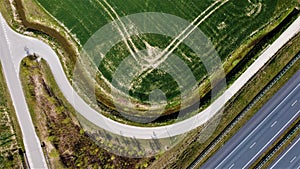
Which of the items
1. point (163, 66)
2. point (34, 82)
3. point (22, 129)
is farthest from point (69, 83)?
point (163, 66)

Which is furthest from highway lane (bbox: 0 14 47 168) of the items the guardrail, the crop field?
the guardrail

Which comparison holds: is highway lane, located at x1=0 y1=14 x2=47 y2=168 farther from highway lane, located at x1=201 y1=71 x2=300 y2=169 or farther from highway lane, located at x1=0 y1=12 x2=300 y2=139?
highway lane, located at x1=201 y1=71 x2=300 y2=169

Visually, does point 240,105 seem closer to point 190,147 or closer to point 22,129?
point 190,147

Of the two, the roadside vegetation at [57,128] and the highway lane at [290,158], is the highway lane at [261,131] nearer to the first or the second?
the highway lane at [290,158]

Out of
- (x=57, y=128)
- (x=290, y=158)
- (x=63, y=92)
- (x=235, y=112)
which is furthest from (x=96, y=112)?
(x=290, y=158)

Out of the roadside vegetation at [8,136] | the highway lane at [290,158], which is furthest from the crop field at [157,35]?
the highway lane at [290,158]
